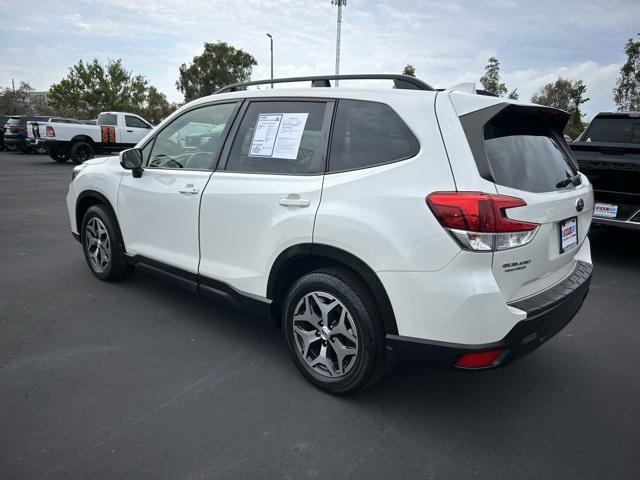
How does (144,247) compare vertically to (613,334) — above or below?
above

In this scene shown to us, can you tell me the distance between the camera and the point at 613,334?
366 cm

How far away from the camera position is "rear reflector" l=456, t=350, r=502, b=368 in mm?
2182

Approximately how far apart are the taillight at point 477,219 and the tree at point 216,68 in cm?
5634

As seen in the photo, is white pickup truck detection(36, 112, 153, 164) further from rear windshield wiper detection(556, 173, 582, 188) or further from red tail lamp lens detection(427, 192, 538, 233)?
red tail lamp lens detection(427, 192, 538, 233)

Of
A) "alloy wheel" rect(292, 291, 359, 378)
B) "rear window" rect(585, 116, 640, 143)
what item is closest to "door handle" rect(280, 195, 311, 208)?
"alloy wheel" rect(292, 291, 359, 378)

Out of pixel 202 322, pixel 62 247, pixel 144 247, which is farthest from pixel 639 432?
pixel 62 247

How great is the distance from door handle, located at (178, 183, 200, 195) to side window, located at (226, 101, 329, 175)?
319 mm

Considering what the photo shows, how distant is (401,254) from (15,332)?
3.00m

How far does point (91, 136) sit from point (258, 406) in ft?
58.1

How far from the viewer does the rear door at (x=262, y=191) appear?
106 inches

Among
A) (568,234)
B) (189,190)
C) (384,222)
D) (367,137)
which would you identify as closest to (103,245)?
(189,190)

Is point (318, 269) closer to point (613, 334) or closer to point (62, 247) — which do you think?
point (613, 334)

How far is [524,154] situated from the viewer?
250 centimetres

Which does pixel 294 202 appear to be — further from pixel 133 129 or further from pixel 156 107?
pixel 156 107
